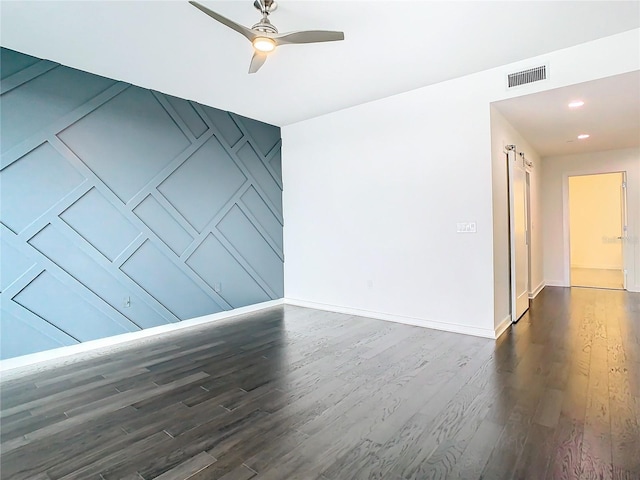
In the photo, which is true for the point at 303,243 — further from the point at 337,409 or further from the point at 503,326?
the point at 337,409

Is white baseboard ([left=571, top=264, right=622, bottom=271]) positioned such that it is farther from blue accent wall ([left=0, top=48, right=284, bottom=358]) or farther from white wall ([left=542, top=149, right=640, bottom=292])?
blue accent wall ([left=0, top=48, right=284, bottom=358])

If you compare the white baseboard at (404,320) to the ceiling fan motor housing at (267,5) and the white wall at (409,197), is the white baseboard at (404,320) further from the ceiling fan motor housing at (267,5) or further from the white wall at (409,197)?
the ceiling fan motor housing at (267,5)

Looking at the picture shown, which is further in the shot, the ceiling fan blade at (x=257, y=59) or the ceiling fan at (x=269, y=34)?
the ceiling fan blade at (x=257, y=59)

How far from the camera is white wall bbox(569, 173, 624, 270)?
860cm

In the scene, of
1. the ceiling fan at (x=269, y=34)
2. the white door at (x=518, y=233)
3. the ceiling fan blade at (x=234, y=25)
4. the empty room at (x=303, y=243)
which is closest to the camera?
the empty room at (x=303, y=243)

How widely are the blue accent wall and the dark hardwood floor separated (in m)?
0.61

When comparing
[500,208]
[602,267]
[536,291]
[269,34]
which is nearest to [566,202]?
[536,291]

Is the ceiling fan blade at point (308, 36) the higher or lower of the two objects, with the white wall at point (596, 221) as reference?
higher

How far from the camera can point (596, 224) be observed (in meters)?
8.86

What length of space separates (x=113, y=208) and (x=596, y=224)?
10.6m

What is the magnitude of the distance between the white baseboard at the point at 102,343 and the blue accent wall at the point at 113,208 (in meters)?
0.06

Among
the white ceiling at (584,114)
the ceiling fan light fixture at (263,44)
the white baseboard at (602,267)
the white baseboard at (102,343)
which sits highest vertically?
the ceiling fan light fixture at (263,44)

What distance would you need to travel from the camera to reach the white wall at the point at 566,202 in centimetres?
608

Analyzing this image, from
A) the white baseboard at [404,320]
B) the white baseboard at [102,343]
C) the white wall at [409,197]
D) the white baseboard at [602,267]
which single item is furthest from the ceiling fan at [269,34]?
the white baseboard at [602,267]
